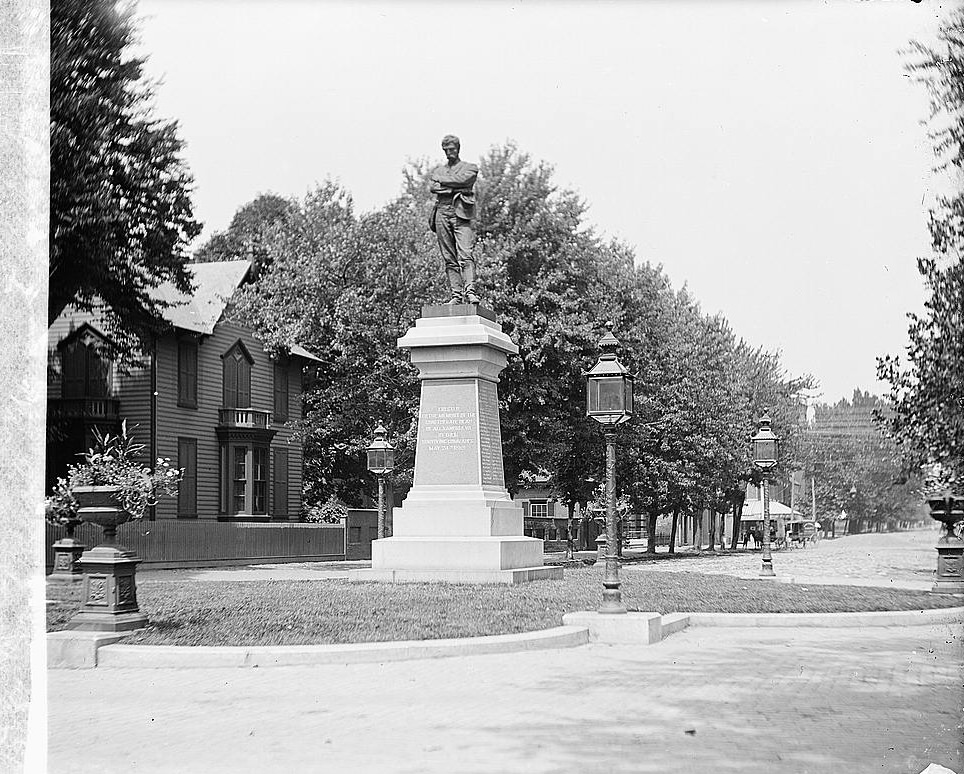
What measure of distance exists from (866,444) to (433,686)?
282ft

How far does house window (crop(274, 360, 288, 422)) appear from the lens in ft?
147

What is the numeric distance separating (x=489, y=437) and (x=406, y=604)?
503 cm

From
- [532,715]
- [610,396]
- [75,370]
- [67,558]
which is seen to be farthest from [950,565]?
[75,370]

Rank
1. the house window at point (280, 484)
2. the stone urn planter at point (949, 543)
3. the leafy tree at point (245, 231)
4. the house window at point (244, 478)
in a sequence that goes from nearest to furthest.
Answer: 1. the stone urn planter at point (949, 543)
2. the house window at point (244, 478)
3. the house window at point (280, 484)
4. the leafy tree at point (245, 231)

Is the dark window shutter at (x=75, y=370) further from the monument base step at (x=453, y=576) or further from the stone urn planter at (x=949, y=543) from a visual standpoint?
the stone urn planter at (x=949, y=543)

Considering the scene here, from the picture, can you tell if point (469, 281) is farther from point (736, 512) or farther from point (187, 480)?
point (736, 512)

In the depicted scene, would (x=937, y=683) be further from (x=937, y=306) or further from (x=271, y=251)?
(x=271, y=251)

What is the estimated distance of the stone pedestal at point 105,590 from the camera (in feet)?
37.8


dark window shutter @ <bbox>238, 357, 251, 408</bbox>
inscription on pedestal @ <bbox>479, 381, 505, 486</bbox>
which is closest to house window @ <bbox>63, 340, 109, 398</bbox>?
dark window shutter @ <bbox>238, 357, 251, 408</bbox>

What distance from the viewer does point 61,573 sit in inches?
711

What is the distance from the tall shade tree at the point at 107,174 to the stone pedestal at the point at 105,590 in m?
5.99

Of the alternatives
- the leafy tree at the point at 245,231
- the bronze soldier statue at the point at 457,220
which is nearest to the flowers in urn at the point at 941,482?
the bronze soldier statue at the point at 457,220

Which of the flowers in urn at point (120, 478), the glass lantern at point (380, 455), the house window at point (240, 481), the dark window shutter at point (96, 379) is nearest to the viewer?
the flowers in urn at point (120, 478)

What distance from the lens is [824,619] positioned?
15430mm
